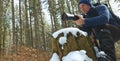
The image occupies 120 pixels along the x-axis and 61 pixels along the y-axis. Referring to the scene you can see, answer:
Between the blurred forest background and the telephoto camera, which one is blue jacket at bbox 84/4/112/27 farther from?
the blurred forest background

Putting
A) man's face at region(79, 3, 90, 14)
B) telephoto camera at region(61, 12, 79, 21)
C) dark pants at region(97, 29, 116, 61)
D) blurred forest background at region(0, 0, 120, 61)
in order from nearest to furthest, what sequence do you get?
dark pants at region(97, 29, 116, 61) → telephoto camera at region(61, 12, 79, 21) → man's face at region(79, 3, 90, 14) → blurred forest background at region(0, 0, 120, 61)

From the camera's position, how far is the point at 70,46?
10.2ft

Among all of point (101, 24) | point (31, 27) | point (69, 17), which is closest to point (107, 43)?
point (101, 24)

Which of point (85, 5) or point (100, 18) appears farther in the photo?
point (85, 5)

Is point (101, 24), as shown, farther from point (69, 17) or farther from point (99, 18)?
point (69, 17)

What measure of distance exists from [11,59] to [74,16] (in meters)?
16.0

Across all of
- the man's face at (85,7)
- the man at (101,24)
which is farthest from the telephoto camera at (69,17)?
the man's face at (85,7)

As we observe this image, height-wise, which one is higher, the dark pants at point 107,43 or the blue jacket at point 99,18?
the blue jacket at point 99,18

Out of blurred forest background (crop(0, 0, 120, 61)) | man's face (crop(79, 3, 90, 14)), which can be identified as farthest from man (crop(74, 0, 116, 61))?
blurred forest background (crop(0, 0, 120, 61))

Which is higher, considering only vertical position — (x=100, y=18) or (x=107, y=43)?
(x=100, y=18)

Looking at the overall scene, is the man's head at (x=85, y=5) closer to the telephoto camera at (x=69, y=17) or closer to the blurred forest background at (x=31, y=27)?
the telephoto camera at (x=69, y=17)

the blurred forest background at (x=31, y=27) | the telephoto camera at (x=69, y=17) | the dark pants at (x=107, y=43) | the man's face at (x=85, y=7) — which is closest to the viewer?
the dark pants at (x=107, y=43)

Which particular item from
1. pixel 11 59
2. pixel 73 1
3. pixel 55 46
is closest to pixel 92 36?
pixel 55 46

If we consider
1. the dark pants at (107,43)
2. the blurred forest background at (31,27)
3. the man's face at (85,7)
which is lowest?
the blurred forest background at (31,27)
